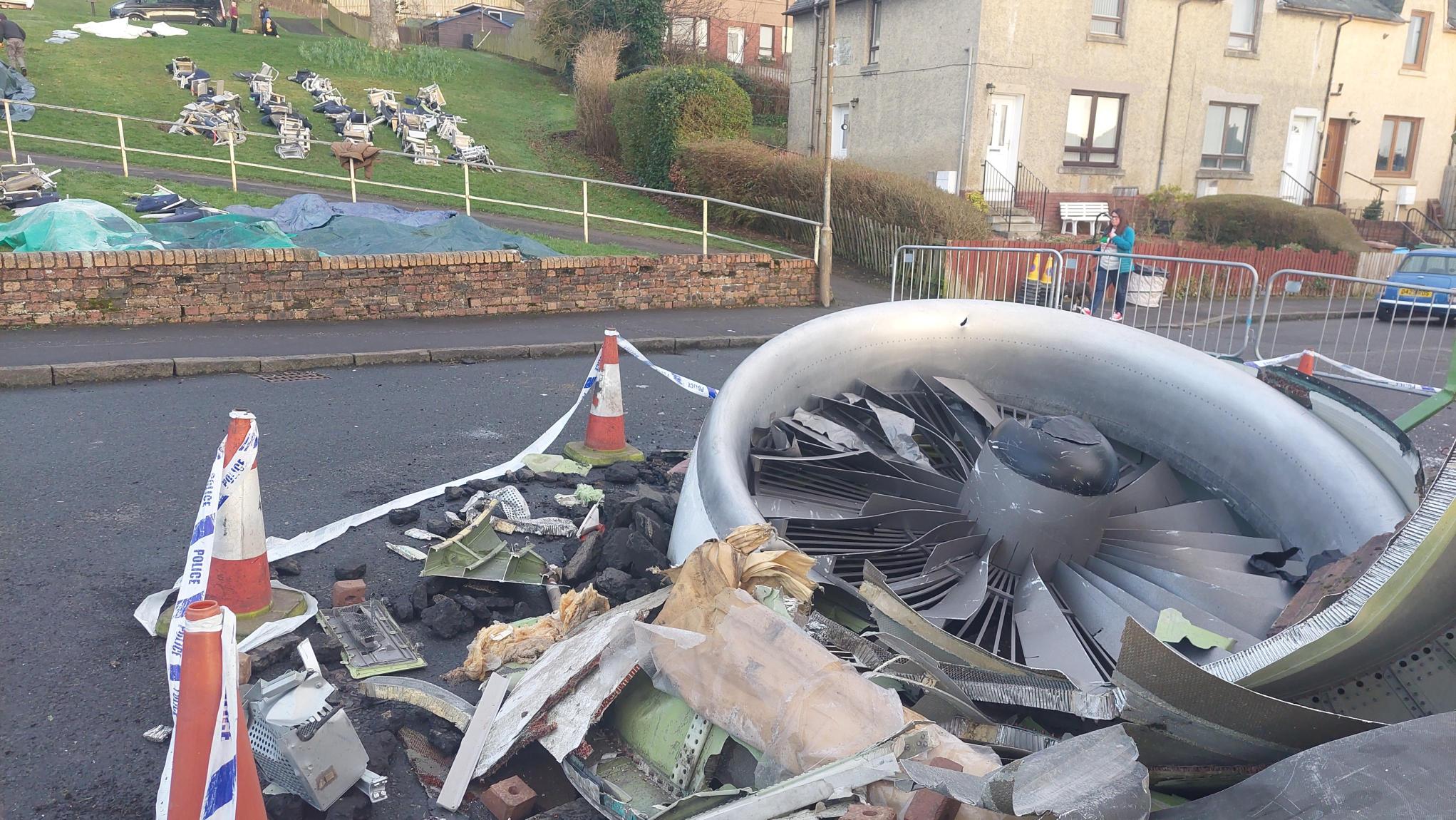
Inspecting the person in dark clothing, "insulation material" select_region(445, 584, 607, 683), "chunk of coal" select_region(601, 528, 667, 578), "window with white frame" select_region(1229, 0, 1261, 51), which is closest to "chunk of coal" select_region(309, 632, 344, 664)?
"insulation material" select_region(445, 584, 607, 683)

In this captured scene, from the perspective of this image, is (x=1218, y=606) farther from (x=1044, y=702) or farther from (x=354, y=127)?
(x=354, y=127)

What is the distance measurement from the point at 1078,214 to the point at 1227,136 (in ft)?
19.2

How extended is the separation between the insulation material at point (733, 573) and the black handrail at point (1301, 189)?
28.1 meters

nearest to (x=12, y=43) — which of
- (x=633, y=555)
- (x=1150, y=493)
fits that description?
(x=633, y=555)

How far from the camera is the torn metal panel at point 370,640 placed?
3.63 metres

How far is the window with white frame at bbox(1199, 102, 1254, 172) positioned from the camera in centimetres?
2453

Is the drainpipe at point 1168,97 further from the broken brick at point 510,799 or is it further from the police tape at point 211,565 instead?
the broken brick at point 510,799

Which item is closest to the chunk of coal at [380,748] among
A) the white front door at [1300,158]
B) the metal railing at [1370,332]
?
the metal railing at [1370,332]

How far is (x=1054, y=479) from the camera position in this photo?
3.12 m

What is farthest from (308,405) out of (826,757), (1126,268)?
(1126,268)

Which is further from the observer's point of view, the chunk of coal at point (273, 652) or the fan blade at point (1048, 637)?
the chunk of coal at point (273, 652)

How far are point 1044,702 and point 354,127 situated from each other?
21.3 m

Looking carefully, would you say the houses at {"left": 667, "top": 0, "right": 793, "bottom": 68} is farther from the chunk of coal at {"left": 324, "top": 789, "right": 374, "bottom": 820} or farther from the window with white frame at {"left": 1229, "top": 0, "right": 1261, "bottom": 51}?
the chunk of coal at {"left": 324, "top": 789, "right": 374, "bottom": 820}

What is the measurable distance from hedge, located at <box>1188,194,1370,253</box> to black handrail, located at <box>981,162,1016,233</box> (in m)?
4.66
